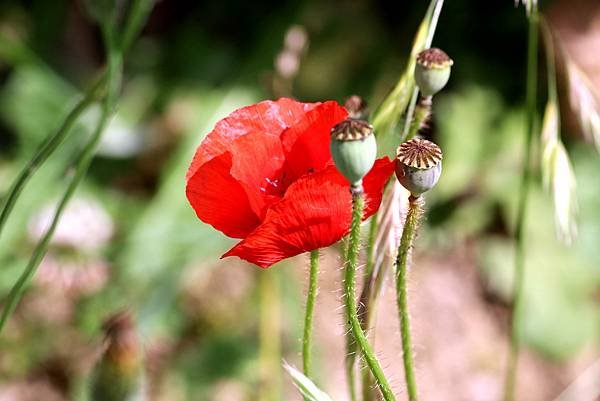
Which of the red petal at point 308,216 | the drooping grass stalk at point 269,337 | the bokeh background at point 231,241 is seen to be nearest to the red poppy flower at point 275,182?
the red petal at point 308,216

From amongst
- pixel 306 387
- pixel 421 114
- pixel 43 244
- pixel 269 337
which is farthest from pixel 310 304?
pixel 269 337

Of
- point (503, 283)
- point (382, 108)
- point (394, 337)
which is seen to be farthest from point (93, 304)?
point (382, 108)

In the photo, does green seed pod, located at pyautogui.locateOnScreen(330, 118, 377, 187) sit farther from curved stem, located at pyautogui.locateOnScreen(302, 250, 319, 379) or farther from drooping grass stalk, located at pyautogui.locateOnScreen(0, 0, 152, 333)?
drooping grass stalk, located at pyautogui.locateOnScreen(0, 0, 152, 333)

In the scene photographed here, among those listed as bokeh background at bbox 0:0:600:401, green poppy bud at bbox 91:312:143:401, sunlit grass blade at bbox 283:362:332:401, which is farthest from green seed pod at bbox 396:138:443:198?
bokeh background at bbox 0:0:600:401

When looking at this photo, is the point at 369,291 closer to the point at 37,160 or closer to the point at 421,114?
the point at 421,114

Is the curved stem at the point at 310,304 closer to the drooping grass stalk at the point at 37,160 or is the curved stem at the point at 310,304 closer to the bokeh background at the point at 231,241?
the drooping grass stalk at the point at 37,160
